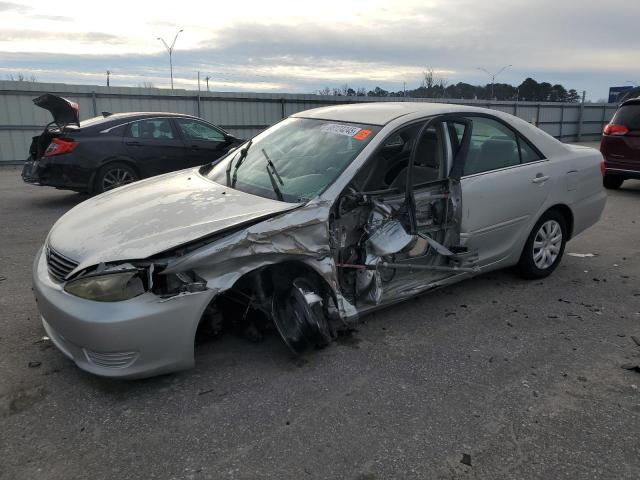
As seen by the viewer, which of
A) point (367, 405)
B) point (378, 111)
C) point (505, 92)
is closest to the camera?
point (367, 405)

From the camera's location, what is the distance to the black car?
7.84 meters

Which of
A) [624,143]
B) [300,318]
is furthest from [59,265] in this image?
[624,143]

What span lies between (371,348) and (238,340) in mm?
925

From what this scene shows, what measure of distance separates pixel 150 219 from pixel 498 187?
2.75 m

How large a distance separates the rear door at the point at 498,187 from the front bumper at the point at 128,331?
2.29 metres

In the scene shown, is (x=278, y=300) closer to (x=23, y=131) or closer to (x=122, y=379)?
(x=122, y=379)

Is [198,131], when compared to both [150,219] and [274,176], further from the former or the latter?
[150,219]

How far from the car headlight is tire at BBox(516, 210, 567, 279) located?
3431mm

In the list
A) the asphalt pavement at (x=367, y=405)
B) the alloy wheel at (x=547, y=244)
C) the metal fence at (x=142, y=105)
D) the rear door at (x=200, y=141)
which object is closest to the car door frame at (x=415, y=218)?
the asphalt pavement at (x=367, y=405)

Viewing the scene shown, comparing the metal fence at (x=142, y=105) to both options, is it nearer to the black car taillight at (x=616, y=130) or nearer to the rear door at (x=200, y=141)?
the rear door at (x=200, y=141)

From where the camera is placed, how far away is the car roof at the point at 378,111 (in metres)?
3.93

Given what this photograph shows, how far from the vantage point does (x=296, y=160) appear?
3.81 m

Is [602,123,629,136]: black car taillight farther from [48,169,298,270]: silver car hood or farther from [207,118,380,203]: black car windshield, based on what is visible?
[48,169,298,270]: silver car hood

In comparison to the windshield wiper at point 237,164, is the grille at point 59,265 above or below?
below
